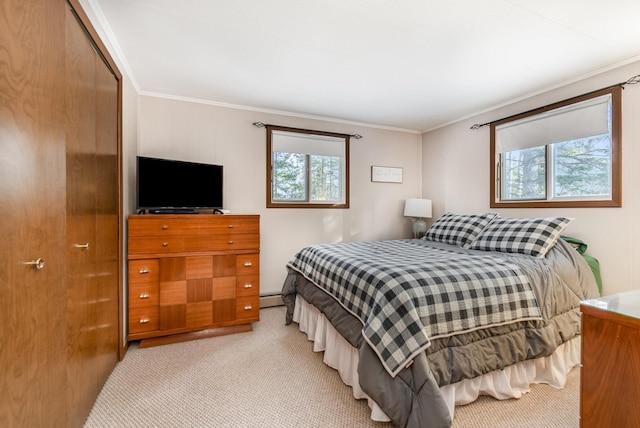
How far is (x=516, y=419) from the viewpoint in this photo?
1467 millimetres

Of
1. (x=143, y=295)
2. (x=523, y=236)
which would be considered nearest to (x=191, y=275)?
(x=143, y=295)

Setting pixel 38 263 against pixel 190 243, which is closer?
pixel 38 263

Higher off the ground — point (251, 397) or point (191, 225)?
point (191, 225)

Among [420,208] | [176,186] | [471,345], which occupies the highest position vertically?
[176,186]

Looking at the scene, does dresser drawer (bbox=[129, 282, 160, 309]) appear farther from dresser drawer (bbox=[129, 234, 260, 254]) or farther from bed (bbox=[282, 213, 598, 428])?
bed (bbox=[282, 213, 598, 428])

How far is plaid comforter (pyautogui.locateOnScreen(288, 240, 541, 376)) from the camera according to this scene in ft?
4.33

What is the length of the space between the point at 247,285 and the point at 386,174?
2.58 m

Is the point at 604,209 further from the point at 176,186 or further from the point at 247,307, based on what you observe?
the point at 176,186

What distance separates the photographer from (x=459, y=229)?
9.44 ft

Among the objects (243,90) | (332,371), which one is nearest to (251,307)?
(332,371)

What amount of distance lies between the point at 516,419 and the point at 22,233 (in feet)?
7.80

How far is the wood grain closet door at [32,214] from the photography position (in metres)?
0.83

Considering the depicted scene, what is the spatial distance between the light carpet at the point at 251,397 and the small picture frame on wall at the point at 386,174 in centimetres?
262

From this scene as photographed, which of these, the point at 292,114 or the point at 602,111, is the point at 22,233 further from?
the point at 602,111
